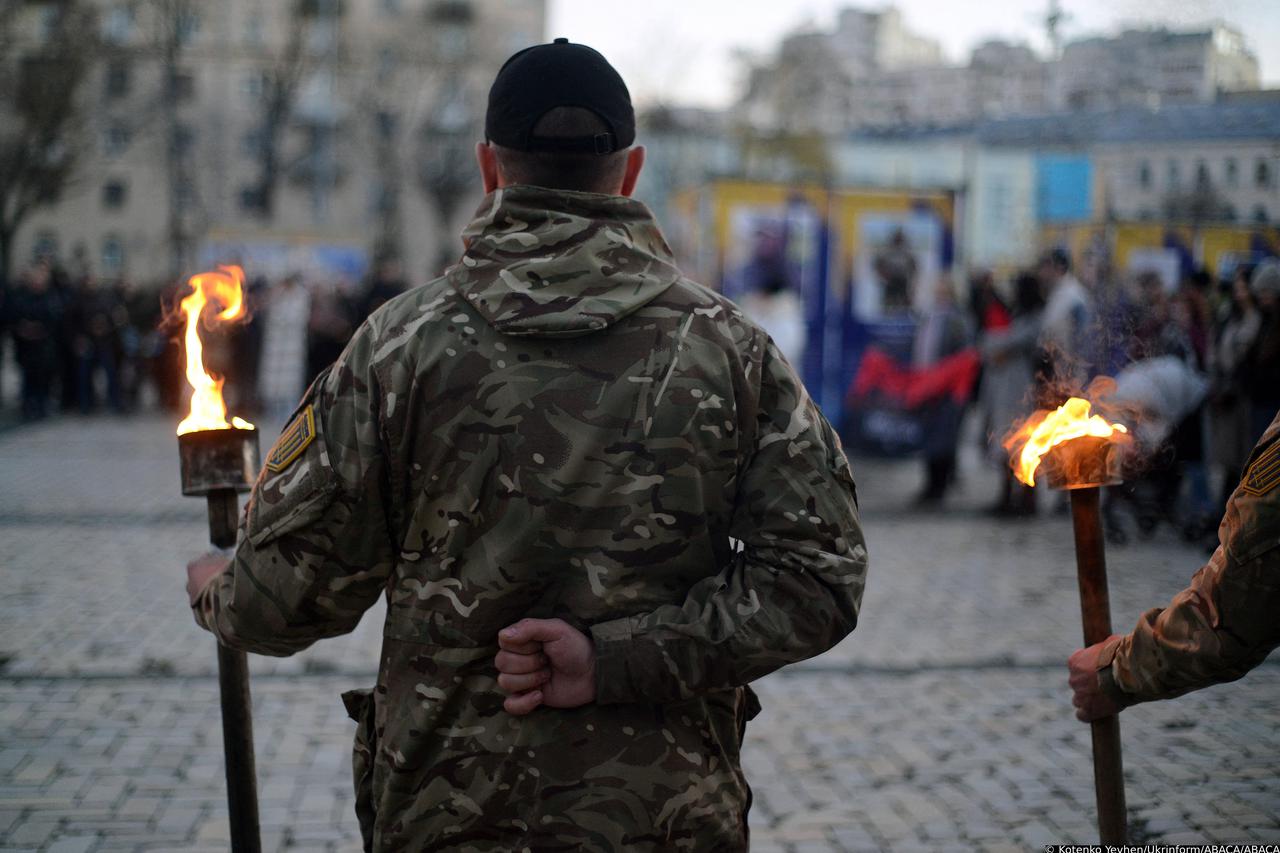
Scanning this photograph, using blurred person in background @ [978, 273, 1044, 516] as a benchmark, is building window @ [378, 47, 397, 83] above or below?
above

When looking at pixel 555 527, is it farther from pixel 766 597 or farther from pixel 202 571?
pixel 202 571

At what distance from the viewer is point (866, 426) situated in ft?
→ 40.8

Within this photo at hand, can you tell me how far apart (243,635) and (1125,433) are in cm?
177

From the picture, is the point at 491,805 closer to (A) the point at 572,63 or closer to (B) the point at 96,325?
(A) the point at 572,63

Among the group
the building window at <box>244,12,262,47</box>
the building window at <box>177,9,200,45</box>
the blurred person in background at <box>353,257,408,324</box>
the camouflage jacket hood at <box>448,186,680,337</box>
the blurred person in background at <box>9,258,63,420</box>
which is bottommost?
the blurred person in background at <box>9,258,63,420</box>

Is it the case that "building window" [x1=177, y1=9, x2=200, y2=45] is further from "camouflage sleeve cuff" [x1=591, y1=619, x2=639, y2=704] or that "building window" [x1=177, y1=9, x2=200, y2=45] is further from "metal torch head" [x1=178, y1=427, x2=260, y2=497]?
"camouflage sleeve cuff" [x1=591, y1=619, x2=639, y2=704]

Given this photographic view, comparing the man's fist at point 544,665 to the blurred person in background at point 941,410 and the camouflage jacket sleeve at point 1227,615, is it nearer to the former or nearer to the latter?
the camouflage jacket sleeve at point 1227,615

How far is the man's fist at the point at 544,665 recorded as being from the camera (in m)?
1.93

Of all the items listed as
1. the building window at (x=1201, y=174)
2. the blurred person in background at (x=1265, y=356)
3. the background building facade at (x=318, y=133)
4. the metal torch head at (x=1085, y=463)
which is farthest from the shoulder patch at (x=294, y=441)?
the background building facade at (x=318, y=133)

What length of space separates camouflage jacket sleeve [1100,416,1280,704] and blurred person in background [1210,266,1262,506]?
294 inches

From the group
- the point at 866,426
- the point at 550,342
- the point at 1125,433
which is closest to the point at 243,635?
the point at 550,342

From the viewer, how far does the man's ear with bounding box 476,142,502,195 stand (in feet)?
7.03

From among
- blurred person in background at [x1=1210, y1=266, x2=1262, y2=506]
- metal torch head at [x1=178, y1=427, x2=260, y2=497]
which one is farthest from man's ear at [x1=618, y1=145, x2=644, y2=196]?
blurred person in background at [x1=1210, y1=266, x2=1262, y2=506]

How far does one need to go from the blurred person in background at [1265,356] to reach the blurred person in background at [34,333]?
14.2 meters
